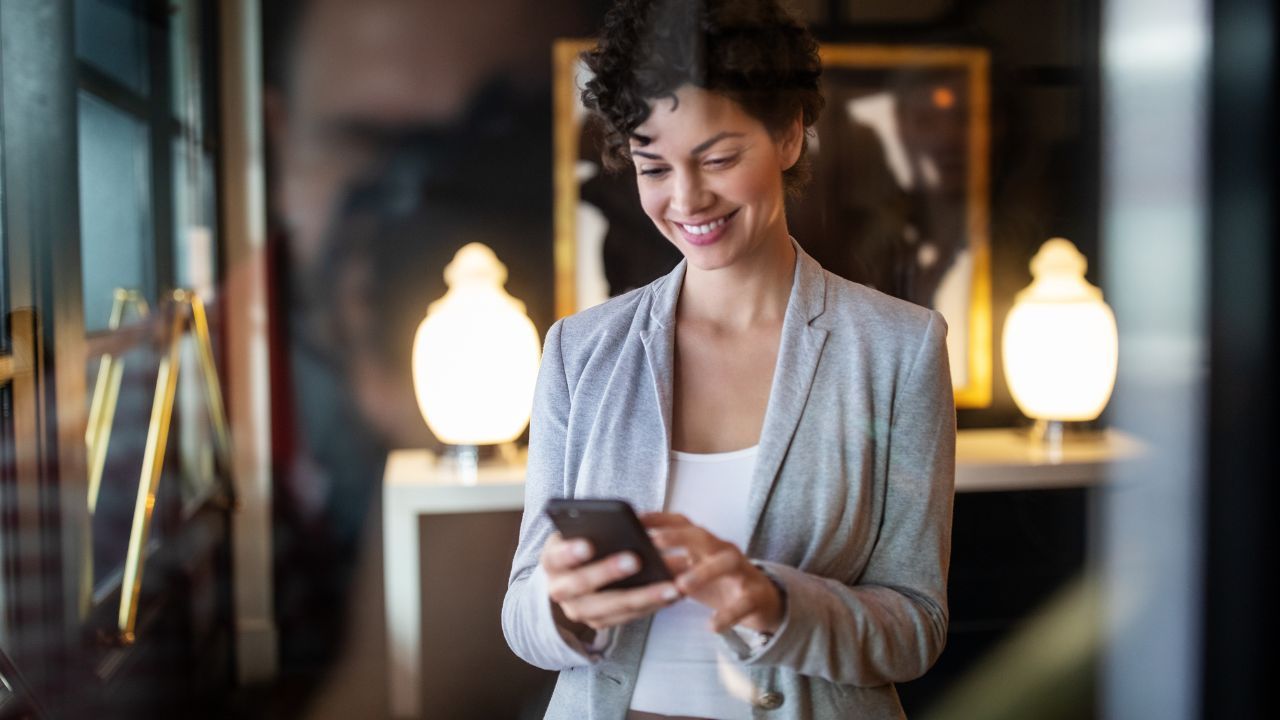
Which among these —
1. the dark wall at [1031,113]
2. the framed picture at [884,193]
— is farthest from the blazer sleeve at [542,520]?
the dark wall at [1031,113]

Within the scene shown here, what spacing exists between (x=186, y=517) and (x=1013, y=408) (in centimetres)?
86

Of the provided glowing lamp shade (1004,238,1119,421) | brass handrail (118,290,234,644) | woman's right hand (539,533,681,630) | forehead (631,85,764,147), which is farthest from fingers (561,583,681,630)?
brass handrail (118,290,234,644)

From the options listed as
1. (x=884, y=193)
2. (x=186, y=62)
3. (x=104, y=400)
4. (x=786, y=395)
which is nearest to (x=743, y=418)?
(x=786, y=395)

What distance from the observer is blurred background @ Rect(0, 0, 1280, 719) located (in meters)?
0.78

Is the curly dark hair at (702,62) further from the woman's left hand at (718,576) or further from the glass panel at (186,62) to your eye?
the glass panel at (186,62)

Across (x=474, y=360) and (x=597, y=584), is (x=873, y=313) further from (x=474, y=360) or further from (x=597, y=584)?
(x=474, y=360)

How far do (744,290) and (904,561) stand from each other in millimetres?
195

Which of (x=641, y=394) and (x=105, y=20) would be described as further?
(x=105, y=20)

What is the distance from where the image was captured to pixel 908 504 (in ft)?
2.00

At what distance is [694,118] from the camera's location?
1.84 ft

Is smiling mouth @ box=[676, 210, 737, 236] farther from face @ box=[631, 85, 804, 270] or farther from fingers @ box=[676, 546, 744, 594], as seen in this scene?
fingers @ box=[676, 546, 744, 594]

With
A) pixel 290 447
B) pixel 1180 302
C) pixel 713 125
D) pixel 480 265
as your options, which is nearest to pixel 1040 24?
pixel 1180 302

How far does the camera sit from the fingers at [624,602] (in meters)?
0.53

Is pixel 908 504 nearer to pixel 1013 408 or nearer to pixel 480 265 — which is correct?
pixel 1013 408
